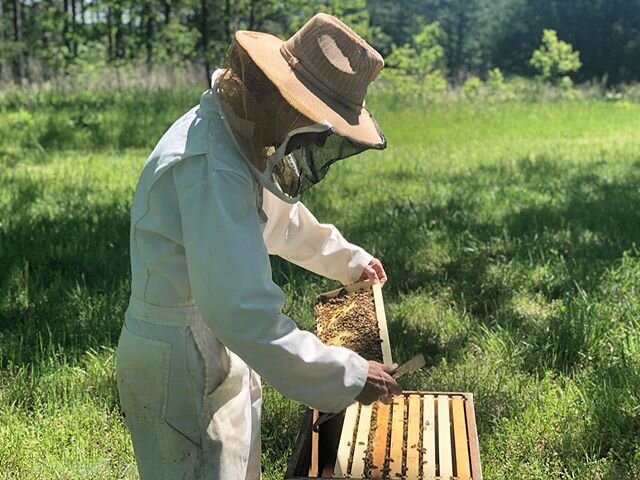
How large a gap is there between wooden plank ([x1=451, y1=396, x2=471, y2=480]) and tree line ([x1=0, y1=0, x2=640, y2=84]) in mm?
13780

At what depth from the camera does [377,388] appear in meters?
1.62

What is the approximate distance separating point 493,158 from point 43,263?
5.37 metres

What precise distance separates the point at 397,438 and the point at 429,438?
0.34ft

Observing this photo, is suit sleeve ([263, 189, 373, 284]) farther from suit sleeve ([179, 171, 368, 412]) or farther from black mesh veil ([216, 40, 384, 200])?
suit sleeve ([179, 171, 368, 412])

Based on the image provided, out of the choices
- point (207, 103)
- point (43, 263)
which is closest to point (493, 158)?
point (43, 263)

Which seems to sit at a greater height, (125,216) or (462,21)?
(125,216)

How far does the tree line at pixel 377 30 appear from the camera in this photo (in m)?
17.3

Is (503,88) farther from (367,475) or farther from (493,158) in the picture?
(367,475)

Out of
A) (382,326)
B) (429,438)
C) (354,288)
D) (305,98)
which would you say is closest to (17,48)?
(354,288)

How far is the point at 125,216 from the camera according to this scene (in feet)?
17.0

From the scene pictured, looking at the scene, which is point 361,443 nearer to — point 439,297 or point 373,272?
point 373,272

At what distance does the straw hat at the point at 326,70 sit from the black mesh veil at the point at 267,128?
0.08 feet

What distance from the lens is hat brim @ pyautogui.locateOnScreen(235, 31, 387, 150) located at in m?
1.48

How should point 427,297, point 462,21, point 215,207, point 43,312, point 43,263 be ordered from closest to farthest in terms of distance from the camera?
point 215,207 → point 43,312 → point 427,297 → point 43,263 → point 462,21
